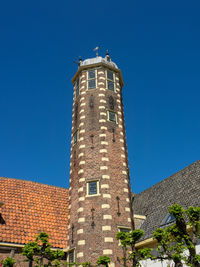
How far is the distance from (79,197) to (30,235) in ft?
13.6

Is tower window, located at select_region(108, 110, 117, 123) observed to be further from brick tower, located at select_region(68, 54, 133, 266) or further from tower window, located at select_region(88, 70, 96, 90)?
tower window, located at select_region(88, 70, 96, 90)

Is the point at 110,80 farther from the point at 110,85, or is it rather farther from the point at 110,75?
the point at 110,75

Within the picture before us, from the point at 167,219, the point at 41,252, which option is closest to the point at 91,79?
the point at 167,219

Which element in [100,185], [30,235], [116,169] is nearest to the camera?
[30,235]

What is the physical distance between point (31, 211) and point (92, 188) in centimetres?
492

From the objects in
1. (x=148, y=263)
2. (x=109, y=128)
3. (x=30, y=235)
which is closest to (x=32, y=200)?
(x=30, y=235)

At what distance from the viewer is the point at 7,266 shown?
13.9 metres

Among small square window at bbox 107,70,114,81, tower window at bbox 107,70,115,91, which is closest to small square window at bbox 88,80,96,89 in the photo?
tower window at bbox 107,70,115,91

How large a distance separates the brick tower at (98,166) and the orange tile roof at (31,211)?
1.03 meters

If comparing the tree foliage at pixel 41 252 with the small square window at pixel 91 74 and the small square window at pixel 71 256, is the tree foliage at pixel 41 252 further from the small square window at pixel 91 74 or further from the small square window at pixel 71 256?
the small square window at pixel 91 74

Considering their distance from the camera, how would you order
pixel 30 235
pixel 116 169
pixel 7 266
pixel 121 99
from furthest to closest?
pixel 121 99 < pixel 116 169 < pixel 30 235 < pixel 7 266

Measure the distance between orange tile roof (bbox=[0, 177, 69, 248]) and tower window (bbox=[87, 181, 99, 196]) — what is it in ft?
10.9

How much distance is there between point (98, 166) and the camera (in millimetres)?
21516

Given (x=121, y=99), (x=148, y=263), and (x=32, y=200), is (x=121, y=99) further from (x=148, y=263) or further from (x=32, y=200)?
(x=148, y=263)
